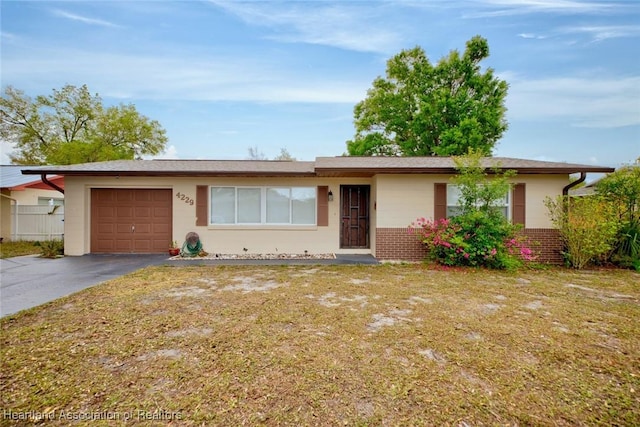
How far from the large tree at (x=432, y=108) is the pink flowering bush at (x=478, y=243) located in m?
12.4

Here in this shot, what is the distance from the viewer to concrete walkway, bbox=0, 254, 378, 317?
492 cm

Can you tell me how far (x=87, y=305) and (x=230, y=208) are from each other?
5.42 metres

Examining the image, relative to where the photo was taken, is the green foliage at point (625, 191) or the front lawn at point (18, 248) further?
the front lawn at point (18, 248)

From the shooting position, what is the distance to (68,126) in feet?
83.4

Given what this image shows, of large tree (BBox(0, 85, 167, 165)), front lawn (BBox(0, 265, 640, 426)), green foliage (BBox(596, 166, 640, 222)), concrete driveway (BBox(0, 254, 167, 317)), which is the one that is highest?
large tree (BBox(0, 85, 167, 165))

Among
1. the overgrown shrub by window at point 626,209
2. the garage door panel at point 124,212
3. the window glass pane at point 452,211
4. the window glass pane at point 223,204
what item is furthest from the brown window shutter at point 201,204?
the overgrown shrub by window at point 626,209

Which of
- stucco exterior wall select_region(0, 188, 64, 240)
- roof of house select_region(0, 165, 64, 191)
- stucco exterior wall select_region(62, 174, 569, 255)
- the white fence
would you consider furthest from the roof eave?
stucco exterior wall select_region(0, 188, 64, 240)

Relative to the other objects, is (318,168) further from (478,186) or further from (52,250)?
(52,250)

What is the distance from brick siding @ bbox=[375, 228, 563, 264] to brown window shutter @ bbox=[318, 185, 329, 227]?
6.18 ft

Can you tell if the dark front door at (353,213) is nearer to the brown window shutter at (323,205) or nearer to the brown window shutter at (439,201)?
the brown window shutter at (323,205)

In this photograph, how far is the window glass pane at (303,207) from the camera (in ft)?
31.9

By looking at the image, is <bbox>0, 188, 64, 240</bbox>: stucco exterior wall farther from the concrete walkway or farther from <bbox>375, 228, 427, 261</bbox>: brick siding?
<bbox>375, 228, 427, 261</bbox>: brick siding

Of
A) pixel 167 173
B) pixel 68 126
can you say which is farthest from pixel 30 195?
pixel 68 126

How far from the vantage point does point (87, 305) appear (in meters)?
4.50
